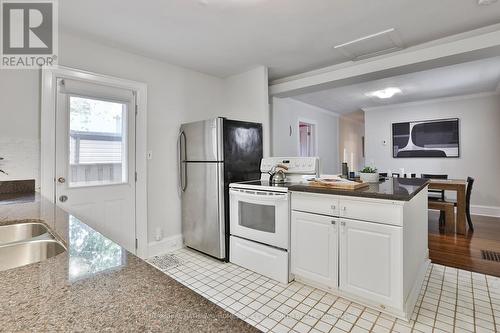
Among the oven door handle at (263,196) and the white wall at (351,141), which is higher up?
the white wall at (351,141)

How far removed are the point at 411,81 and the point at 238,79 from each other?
2.92m

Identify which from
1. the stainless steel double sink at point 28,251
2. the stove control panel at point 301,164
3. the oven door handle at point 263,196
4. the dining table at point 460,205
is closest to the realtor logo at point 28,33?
the stainless steel double sink at point 28,251

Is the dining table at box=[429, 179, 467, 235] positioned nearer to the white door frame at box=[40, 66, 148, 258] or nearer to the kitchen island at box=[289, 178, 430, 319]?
the kitchen island at box=[289, 178, 430, 319]

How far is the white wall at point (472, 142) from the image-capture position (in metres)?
5.01

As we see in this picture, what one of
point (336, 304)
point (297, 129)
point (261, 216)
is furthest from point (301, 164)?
point (297, 129)

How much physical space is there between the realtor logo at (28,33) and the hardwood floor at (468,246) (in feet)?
14.9

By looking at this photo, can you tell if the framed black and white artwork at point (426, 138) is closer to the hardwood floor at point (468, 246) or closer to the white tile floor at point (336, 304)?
the hardwood floor at point (468, 246)

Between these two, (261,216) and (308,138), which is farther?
(308,138)

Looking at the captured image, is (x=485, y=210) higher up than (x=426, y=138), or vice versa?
(x=426, y=138)

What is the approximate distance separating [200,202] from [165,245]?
755mm

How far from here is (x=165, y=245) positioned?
325 cm

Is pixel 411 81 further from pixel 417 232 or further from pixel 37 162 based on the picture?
pixel 37 162

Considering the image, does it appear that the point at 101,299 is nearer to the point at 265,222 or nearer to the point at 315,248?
the point at 315,248

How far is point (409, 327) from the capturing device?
1767mm
